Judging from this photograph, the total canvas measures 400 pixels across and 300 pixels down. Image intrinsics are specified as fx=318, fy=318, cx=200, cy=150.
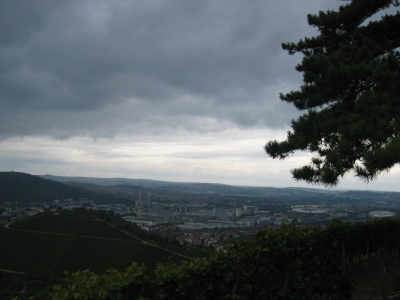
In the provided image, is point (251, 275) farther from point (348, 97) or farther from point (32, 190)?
point (32, 190)

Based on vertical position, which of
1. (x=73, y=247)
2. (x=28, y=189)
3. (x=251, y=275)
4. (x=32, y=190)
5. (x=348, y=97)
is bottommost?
(x=73, y=247)

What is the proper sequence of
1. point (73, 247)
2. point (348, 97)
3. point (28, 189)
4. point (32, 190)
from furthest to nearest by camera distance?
point (32, 190)
point (28, 189)
point (73, 247)
point (348, 97)

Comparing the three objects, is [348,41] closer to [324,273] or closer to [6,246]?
[324,273]

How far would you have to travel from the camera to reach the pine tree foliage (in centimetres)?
521

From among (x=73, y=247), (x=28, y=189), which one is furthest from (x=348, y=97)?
(x=28, y=189)

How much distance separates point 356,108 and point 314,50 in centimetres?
326

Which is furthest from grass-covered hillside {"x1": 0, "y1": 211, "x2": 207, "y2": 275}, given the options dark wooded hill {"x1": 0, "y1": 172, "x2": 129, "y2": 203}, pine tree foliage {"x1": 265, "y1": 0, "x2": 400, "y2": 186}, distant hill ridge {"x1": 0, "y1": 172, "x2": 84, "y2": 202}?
dark wooded hill {"x1": 0, "y1": 172, "x2": 129, "y2": 203}

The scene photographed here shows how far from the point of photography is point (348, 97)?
23.1 feet

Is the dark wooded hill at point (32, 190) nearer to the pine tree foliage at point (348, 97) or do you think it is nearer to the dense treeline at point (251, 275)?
the pine tree foliage at point (348, 97)

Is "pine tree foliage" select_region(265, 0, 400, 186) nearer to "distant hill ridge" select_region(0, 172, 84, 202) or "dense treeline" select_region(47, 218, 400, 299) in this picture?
"dense treeline" select_region(47, 218, 400, 299)

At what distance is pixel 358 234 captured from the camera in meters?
7.66

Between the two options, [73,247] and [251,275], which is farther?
[73,247]

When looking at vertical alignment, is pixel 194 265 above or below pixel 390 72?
below

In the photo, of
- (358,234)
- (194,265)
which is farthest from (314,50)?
(194,265)
